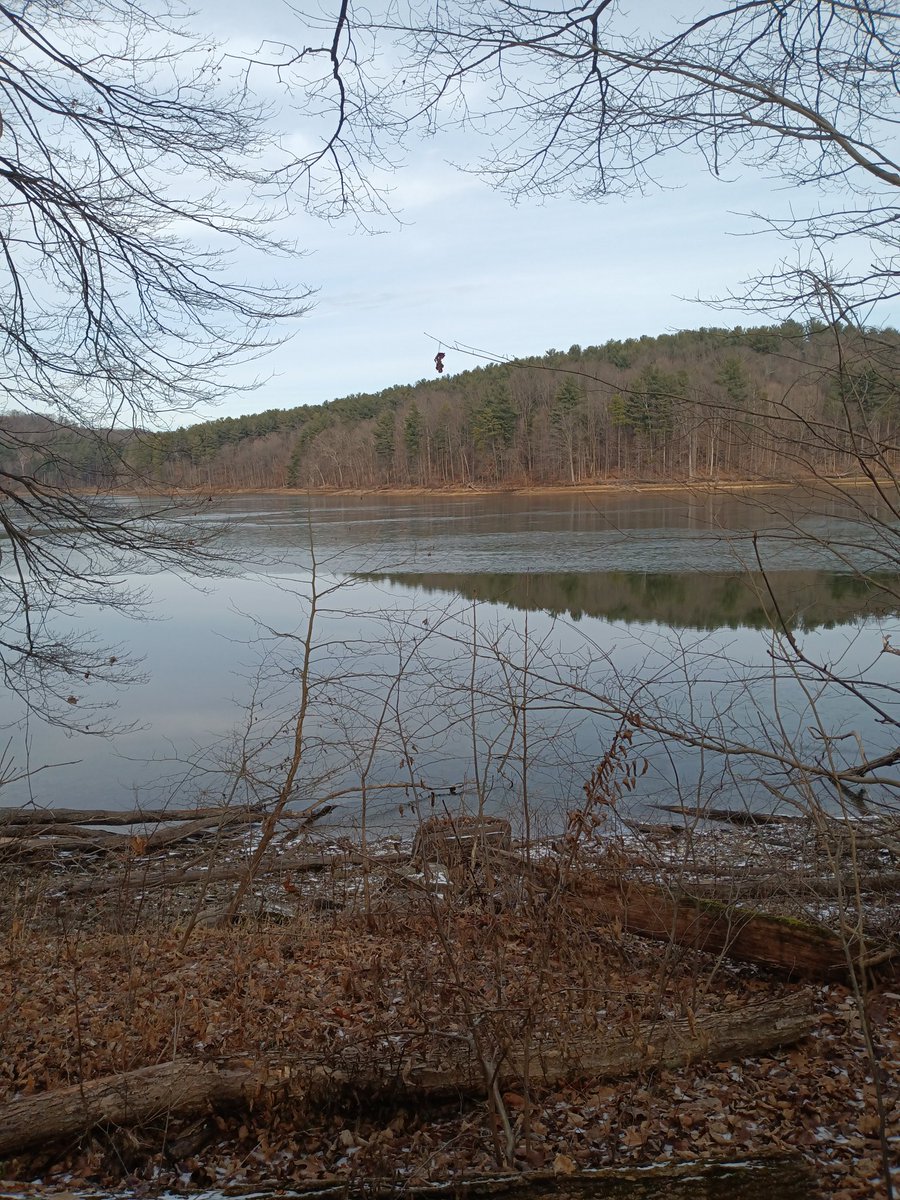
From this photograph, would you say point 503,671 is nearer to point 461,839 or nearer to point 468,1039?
point 461,839

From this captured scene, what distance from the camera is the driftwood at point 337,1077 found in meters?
3.75

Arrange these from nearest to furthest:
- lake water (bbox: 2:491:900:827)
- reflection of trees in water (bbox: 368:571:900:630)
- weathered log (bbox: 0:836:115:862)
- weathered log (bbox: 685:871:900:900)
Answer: weathered log (bbox: 685:871:900:900), lake water (bbox: 2:491:900:827), weathered log (bbox: 0:836:115:862), reflection of trees in water (bbox: 368:571:900:630)

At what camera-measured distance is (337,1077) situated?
156 inches

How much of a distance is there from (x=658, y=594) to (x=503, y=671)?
16145mm

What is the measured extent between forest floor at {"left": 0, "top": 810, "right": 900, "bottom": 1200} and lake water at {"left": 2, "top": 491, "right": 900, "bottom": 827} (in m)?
0.95

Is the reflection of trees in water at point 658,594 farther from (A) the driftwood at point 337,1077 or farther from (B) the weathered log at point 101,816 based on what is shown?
(A) the driftwood at point 337,1077

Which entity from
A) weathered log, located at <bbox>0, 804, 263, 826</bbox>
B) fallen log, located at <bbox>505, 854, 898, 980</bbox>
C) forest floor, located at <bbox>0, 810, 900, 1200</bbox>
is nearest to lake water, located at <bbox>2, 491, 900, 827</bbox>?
weathered log, located at <bbox>0, 804, 263, 826</bbox>

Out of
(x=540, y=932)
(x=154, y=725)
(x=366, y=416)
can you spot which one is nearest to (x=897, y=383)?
(x=540, y=932)

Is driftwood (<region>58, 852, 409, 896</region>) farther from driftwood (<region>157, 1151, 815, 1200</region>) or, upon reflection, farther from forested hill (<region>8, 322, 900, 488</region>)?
driftwood (<region>157, 1151, 815, 1200</region>)

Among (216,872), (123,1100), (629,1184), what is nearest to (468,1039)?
(629,1184)

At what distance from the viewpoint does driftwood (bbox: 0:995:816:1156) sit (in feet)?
12.3

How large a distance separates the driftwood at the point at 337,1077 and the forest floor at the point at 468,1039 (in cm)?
1

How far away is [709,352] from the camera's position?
14.8ft

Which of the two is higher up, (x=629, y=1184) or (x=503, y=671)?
(x=503, y=671)
